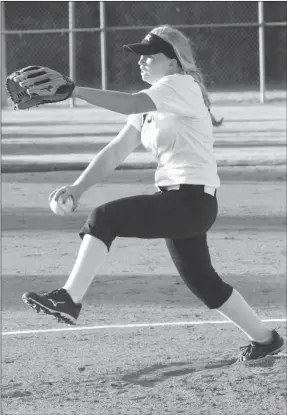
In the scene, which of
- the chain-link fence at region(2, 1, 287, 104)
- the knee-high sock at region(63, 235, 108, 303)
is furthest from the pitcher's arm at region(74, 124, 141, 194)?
the chain-link fence at region(2, 1, 287, 104)

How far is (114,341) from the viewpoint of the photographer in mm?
7934

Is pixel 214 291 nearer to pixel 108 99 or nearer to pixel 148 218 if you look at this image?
pixel 148 218

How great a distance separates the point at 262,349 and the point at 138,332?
4.48ft

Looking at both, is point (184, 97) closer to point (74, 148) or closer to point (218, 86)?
point (74, 148)

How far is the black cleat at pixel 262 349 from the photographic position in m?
7.02

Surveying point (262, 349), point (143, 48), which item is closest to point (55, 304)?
point (143, 48)

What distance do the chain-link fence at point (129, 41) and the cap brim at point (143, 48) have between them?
23491 millimetres

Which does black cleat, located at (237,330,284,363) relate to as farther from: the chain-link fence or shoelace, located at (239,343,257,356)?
the chain-link fence

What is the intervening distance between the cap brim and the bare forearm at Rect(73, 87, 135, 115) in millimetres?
427

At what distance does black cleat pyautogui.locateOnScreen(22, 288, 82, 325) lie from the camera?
5664 mm

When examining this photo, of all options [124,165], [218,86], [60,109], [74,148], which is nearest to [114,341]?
[124,165]

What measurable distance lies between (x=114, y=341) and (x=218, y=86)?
75.9 ft

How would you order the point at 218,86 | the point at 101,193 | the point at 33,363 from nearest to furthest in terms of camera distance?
the point at 33,363, the point at 101,193, the point at 218,86

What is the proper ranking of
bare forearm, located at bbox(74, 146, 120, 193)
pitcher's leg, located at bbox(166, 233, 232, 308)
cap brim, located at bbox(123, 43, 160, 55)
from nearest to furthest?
cap brim, located at bbox(123, 43, 160, 55)
bare forearm, located at bbox(74, 146, 120, 193)
pitcher's leg, located at bbox(166, 233, 232, 308)
